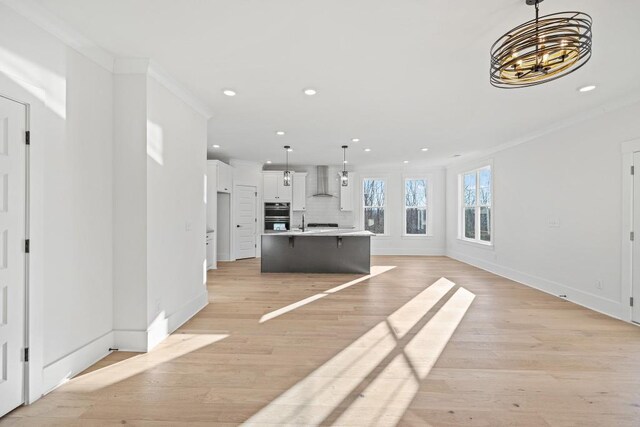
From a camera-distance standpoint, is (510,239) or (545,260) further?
(510,239)

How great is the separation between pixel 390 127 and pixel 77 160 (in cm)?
409

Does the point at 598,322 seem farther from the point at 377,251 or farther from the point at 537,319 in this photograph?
the point at 377,251

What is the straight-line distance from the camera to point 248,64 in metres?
2.86

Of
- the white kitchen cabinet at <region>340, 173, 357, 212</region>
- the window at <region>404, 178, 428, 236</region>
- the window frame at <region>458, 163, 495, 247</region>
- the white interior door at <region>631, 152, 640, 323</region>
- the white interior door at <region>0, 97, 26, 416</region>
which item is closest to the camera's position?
the white interior door at <region>0, 97, 26, 416</region>

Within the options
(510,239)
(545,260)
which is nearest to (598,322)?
(545,260)

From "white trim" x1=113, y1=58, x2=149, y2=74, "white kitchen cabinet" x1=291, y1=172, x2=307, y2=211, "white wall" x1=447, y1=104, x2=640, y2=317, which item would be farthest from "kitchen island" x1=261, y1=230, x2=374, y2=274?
"white trim" x1=113, y1=58, x2=149, y2=74

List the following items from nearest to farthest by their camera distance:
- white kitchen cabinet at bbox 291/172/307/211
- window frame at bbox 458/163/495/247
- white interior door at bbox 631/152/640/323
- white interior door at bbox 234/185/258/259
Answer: white interior door at bbox 631/152/640/323, window frame at bbox 458/163/495/247, white interior door at bbox 234/185/258/259, white kitchen cabinet at bbox 291/172/307/211

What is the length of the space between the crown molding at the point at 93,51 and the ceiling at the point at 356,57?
6 cm

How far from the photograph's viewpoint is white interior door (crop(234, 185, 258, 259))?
7988mm

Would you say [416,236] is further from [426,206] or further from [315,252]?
[315,252]

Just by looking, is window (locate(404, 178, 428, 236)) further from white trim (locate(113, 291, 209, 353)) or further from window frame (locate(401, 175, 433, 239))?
white trim (locate(113, 291, 209, 353))

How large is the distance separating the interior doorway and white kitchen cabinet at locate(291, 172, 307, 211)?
686cm

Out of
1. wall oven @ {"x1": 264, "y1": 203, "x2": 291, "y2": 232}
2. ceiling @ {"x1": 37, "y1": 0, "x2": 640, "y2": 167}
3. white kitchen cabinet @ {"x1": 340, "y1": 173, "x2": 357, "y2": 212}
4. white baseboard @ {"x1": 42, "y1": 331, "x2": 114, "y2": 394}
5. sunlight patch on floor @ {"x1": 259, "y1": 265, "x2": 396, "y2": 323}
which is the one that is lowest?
sunlight patch on floor @ {"x1": 259, "y1": 265, "x2": 396, "y2": 323}

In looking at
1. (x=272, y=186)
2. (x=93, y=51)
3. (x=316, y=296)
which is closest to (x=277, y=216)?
(x=272, y=186)
